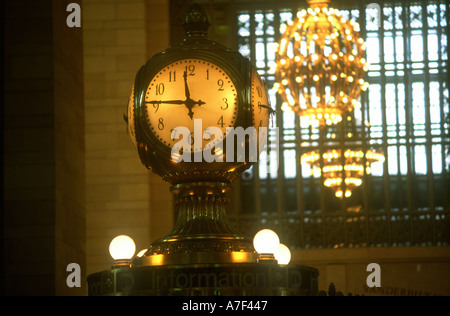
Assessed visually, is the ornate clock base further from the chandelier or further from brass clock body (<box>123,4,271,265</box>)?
the chandelier

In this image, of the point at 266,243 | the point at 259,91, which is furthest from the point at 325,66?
the point at 266,243

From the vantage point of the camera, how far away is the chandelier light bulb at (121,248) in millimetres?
2727

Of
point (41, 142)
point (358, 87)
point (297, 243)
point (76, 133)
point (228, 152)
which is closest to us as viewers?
point (228, 152)

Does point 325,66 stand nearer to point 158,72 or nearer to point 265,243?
point 158,72

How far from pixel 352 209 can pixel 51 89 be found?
11.5m

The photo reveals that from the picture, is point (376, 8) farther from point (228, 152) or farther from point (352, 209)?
point (228, 152)

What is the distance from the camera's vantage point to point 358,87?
1411 centimetres

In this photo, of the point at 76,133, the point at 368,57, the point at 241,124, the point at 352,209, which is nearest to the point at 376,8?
the point at 368,57

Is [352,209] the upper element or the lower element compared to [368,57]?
lower

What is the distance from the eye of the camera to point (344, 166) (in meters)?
15.1

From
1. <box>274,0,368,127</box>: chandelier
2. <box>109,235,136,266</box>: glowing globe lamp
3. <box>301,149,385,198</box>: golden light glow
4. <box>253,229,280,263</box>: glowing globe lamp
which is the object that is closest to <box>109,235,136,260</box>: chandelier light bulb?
<box>109,235,136,266</box>: glowing globe lamp

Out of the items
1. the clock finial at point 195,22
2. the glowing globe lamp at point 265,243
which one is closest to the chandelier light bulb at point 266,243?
the glowing globe lamp at point 265,243

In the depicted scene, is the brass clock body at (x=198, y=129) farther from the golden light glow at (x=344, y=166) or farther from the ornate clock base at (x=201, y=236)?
the golden light glow at (x=344, y=166)

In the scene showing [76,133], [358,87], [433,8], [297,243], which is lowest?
[297,243]
